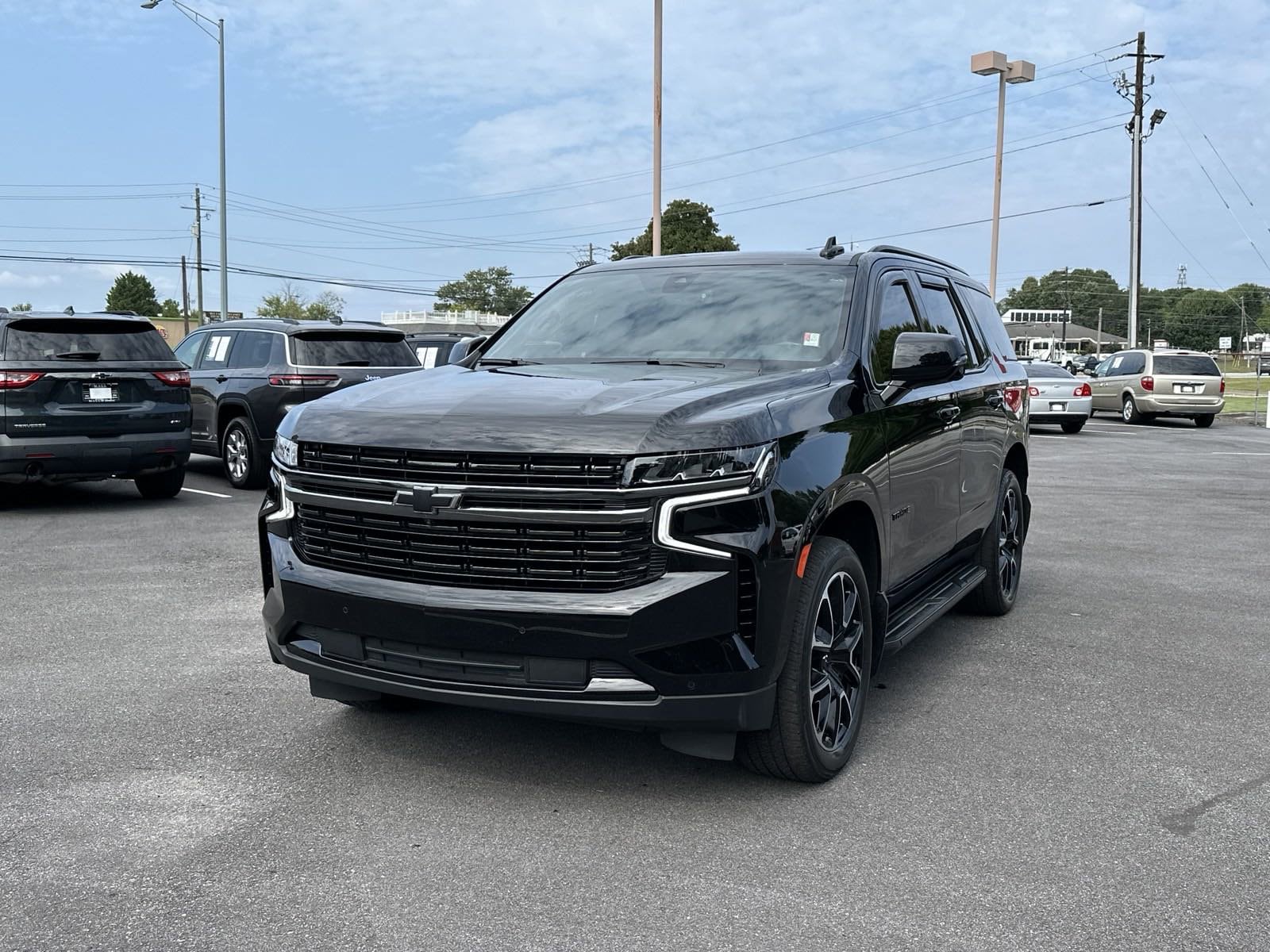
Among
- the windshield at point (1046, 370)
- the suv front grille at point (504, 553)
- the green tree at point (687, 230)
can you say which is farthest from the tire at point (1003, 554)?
the green tree at point (687, 230)

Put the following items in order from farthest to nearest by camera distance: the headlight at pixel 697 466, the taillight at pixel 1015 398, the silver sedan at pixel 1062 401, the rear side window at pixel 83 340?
the silver sedan at pixel 1062 401 < the rear side window at pixel 83 340 < the taillight at pixel 1015 398 < the headlight at pixel 697 466

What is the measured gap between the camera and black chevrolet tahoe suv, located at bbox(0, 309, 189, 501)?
1080cm

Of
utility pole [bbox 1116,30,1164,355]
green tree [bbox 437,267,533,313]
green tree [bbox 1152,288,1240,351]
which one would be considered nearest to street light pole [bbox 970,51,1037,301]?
utility pole [bbox 1116,30,1164,355]

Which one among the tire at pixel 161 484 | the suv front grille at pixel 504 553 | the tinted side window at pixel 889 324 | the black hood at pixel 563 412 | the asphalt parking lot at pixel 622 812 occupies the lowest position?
the asphalt parking lot at pixel 622 812

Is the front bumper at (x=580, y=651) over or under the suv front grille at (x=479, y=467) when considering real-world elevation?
under

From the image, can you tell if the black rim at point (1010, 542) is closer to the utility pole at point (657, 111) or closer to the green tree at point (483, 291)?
the utility pole at point (657, 111)

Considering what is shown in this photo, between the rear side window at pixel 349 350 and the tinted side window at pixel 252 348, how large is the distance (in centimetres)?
40

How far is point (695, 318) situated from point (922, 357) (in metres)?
0.98

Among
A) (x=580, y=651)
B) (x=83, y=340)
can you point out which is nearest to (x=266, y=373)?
(x=83, y=340)

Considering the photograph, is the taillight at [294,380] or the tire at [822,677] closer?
the tire at [822,677]

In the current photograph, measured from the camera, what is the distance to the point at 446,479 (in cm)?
377

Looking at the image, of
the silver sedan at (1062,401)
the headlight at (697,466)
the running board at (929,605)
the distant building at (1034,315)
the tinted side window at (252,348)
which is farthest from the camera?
the distant building at (1034,315)

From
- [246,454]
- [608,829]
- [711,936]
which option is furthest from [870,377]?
[246,454]

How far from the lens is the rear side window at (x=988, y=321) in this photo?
6.89 metres
